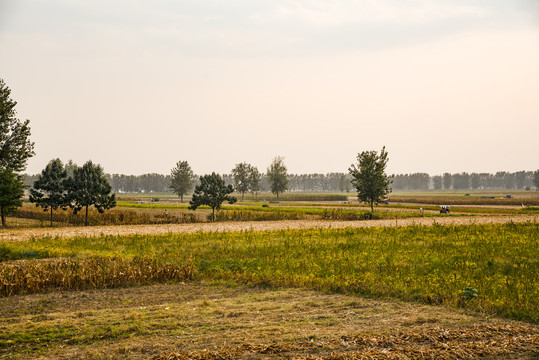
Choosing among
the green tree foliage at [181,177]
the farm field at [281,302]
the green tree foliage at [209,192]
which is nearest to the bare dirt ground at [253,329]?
the farm field at [281,302]

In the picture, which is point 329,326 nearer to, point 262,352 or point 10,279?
point 262,352

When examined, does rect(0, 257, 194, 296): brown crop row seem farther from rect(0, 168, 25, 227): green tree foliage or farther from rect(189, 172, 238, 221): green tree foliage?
rect(189, 172, 238, 221): green tree foliage

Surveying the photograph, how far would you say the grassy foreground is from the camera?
1375 cm

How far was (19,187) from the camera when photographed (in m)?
→ 46.2

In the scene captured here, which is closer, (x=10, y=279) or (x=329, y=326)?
(x=329, y=326)

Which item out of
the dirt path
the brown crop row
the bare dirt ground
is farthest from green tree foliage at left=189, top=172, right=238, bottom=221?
the bare dirt ground

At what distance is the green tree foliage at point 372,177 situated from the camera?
53.3 m

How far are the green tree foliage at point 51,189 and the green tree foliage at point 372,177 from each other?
1366 inches

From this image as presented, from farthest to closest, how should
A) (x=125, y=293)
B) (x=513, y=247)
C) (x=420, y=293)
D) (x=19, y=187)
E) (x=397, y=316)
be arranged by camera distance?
(x=19, y=187), (x=513, y=247), (x=125, y=293), (x=420, y=293), (x=397, y=316)

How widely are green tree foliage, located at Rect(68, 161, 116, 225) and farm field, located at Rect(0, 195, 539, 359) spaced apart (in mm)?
23242

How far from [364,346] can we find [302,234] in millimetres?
22225

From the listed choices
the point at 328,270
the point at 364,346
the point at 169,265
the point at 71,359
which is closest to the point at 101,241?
the point at 169,265

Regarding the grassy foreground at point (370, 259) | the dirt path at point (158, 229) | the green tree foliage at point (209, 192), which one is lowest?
the dirt path at point (158, 229)

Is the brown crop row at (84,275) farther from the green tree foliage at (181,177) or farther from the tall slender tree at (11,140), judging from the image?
the green tree foliage at (181,177)
